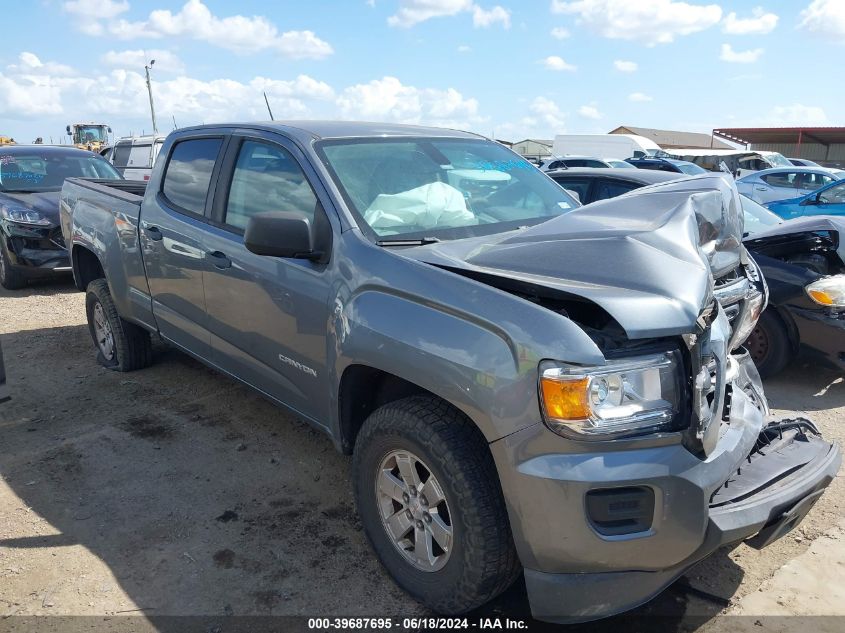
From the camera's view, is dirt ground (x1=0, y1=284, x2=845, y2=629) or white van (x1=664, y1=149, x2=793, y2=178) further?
white van (x1=664, y1=149, x2=793, y2=178)

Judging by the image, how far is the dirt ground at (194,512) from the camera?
2.89 meters

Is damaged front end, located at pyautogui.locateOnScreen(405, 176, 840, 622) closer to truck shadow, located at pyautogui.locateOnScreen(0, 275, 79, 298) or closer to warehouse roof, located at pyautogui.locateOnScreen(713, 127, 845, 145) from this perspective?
truck shadow, located at pyautogui.locateOnScreen(0, 275, 79, 298)

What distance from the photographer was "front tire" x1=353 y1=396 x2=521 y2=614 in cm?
242

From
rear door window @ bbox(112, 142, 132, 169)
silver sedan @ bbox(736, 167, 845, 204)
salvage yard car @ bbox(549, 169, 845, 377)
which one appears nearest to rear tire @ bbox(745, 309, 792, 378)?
salvage yard car @ bbox(549, 169, 845, 377)

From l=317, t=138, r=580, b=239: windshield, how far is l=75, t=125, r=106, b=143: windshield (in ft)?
110

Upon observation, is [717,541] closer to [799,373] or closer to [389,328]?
[389,328]

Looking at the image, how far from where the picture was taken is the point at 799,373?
5.73 meters

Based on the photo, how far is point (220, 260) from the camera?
3.79 metres

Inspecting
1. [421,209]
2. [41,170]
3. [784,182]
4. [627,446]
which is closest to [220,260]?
[421,209]

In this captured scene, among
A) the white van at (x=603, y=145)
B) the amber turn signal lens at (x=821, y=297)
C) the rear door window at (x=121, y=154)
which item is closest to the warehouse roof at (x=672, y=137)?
the white van at (x=603, y=145)

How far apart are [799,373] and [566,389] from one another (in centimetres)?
444

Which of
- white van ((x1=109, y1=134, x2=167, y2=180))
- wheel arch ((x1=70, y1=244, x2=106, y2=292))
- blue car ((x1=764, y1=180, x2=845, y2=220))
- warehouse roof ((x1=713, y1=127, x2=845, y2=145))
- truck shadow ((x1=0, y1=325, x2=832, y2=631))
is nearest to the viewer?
truck shadow ((x1=0, y1=325, x2=832, y2=631))

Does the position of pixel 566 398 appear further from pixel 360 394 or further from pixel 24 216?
pixel 24 216

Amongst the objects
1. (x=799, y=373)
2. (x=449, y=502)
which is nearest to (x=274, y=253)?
(x=449, y=502)
